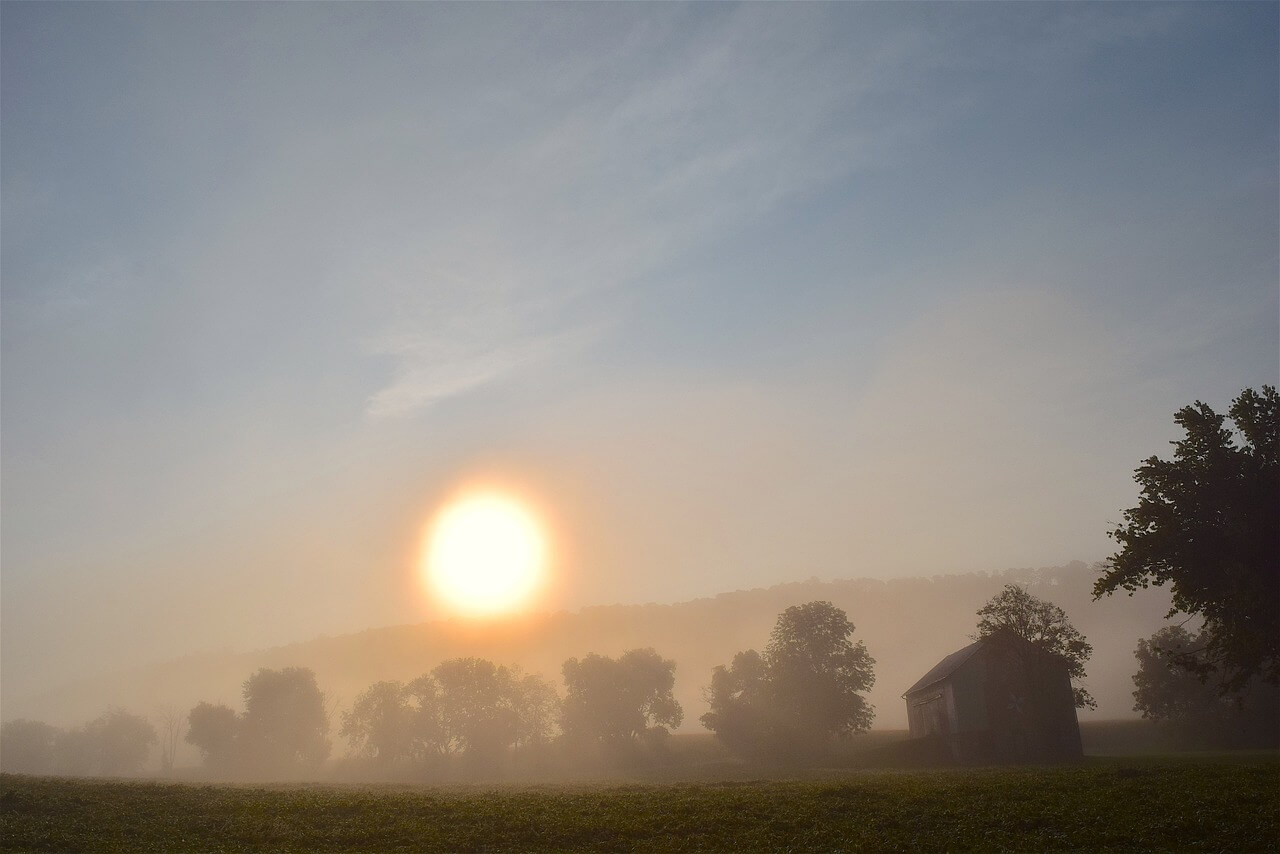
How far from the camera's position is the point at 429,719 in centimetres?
13775

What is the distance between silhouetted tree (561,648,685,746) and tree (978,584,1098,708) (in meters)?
69.3

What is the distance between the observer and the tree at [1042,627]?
7200 centimetres

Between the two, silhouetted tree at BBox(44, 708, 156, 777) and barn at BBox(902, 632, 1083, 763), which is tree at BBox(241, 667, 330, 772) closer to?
silhouetted tree at BBox(44, 708, 156, 777)

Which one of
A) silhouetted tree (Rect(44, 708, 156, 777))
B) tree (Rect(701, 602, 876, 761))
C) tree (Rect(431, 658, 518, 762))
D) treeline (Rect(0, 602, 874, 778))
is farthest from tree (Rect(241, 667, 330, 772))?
tree (Rect(701, 602, 876, 761))

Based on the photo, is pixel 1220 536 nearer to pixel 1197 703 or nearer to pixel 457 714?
pixel 1197 703

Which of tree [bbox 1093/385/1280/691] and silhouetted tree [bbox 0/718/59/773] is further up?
tree [bbox 1093/385/1280/691]

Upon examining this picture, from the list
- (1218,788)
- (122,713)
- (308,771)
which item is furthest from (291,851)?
(122,713)

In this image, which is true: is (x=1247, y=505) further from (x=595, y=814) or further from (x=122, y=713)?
(x=122, y=713)

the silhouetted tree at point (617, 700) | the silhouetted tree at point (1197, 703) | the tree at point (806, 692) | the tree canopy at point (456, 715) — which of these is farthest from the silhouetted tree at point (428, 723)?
the silhouetted tree at point (1197, 703)

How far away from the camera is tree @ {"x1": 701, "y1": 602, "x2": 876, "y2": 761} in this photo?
98188 millimetres

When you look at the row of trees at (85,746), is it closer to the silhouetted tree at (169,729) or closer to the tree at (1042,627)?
the silhouetted tree at (169,729)

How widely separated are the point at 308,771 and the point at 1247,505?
146281 millimetres

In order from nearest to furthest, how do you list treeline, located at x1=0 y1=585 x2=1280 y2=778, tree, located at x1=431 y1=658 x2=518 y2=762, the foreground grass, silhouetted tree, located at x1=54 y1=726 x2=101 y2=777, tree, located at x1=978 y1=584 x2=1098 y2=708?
the foreground grass → tree, located at x1=978 y1=584 x2=1098 y2=708 → treeline, located at x1=0 y1=585 x2=1280 y2=778 → tree, located at x1=431 y1=658 x2=518 y2=762 → silhouetted tree, located at x1=54 y1=726 x2=101 y2=777

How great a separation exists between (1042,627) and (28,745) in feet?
735
